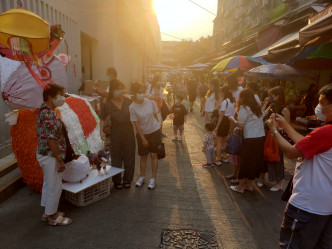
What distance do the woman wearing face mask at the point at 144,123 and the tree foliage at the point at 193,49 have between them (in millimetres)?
46325

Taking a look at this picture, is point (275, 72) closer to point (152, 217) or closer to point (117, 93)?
point (117, 93)

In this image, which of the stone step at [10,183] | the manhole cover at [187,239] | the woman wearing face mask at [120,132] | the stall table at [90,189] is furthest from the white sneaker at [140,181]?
the stone step at [10,183]

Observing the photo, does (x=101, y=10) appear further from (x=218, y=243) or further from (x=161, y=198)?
(x=218, y=243)

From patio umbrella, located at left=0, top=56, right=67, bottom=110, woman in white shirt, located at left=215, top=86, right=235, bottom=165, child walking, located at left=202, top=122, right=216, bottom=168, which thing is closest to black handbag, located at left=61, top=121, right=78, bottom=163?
patio umbrella, located at left=0, top=56, right=67, bottom=110

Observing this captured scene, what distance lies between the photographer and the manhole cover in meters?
3.17

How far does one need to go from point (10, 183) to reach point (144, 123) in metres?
2.46

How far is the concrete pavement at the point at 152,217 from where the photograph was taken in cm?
322

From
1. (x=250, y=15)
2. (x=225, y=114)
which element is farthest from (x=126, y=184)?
(x=250, y=15)

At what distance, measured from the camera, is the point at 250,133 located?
4367 millimetres

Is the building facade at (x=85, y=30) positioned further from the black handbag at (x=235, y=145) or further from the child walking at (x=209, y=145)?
the black handbag at (x=235, y=145)

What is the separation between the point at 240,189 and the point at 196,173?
116 cm

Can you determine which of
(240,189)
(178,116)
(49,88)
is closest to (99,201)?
(49,88)

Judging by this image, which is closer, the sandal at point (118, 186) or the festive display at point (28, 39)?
the festive display at point (28, 39)

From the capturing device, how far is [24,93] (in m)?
3.49
